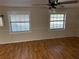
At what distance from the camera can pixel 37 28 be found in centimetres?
743

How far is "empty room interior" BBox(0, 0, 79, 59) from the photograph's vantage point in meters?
5.84

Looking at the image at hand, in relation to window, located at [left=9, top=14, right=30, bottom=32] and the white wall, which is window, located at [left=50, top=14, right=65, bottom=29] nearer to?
the white wall

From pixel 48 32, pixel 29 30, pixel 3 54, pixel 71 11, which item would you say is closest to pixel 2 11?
pixel 29 30

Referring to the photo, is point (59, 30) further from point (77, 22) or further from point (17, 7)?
point (17, 7)

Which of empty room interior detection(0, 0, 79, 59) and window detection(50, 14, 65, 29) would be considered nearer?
empty room interior detection(0, 0, 79, 59)

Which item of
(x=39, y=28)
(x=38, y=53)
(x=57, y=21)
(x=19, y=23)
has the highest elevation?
(x=57, y=21)

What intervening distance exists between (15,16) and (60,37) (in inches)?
131

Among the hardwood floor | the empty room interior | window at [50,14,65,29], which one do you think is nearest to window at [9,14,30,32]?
the empty room interior

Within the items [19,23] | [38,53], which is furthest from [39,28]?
[38,53]

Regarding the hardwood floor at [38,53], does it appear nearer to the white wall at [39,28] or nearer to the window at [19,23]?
the white wall at [39,28]

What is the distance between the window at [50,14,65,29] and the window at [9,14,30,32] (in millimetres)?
1631

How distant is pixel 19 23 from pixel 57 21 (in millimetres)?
2558

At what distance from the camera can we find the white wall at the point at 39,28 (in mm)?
6823

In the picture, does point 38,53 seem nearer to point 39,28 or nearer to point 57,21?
point 39,28
